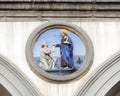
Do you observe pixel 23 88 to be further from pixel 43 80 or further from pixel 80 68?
pixel 80 68

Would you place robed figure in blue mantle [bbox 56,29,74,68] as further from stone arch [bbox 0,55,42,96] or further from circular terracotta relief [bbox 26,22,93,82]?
stone arch [bbox 0,55,42,96]

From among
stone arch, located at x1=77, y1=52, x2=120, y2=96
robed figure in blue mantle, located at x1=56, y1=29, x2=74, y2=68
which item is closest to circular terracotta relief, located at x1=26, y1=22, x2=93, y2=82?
robed figure in blue mantle, located at x1=56, y1=29, x2=74, y2=68

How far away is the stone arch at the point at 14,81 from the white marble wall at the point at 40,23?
10cm

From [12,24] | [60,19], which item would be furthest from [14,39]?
[60,19]

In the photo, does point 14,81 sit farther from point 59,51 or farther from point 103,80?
point 103,80

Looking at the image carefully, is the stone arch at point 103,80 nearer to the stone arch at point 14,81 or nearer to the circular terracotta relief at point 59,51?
the circular terracotta relief at point 59,51

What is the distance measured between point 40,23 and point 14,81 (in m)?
1.09

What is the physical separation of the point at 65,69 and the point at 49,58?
12.5 inches

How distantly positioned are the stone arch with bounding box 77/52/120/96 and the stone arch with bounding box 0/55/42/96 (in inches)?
30.9

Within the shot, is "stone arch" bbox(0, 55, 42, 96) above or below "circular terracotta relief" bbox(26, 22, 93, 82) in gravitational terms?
below

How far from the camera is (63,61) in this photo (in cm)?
918

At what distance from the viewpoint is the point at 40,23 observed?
937 centimetres

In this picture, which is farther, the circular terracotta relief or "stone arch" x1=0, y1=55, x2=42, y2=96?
the circular terracotta relief

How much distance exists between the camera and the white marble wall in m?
9.09
